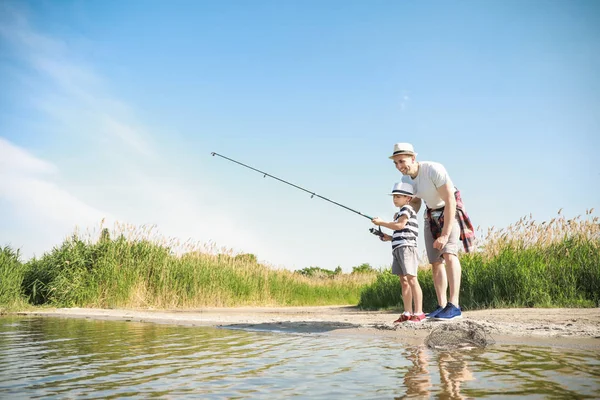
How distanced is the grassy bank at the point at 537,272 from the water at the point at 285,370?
→ 4864 mm

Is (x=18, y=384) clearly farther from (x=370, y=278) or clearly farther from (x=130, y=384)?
(x=370, y=278)

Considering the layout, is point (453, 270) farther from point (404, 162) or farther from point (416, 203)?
point (404, 162)

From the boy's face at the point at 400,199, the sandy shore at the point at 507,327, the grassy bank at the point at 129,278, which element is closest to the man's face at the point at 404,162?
the boy's face at the point at 400,199

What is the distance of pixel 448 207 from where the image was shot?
5496 millimetres

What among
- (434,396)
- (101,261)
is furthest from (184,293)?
(434,396)

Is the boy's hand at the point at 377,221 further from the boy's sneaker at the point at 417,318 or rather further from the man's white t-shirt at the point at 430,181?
the boy's sneaker at the point at 417,318

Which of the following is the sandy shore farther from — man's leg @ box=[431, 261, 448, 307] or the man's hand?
the man's hand

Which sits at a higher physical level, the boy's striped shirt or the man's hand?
the boy's striped shirt

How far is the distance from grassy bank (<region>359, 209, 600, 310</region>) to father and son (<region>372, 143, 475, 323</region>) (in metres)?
3.70

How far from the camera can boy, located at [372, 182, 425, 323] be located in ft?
19.2

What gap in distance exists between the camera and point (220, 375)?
335cm

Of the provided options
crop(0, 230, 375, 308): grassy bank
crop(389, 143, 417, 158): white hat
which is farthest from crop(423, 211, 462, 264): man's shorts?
crop(0, 230, 375, 308): grassy bank

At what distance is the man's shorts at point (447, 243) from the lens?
5.62 m

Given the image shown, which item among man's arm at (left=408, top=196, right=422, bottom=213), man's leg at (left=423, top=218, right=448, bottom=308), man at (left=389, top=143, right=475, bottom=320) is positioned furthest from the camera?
man's arm at (left=408, top=196, right=422, bottom=213)
